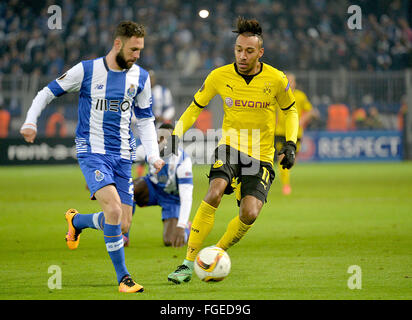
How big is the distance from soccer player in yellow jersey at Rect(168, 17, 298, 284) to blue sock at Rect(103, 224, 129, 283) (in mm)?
740

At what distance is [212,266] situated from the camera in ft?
18.9

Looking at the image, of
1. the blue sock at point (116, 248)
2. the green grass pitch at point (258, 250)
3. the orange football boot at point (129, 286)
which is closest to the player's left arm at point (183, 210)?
the green grass pitch at point (258, 250)

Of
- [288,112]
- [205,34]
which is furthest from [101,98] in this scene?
[205,34]

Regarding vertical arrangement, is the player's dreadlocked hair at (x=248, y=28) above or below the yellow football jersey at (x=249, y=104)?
above

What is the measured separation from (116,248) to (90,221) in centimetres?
94

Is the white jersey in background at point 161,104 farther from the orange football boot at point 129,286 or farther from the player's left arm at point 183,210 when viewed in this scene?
the orange football boot at point 129,286

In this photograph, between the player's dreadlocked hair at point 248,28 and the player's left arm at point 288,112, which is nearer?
the player's dreadlocked hair at point 248,28

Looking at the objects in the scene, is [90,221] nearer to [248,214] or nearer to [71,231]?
[71,231]

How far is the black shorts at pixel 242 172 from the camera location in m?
6.33

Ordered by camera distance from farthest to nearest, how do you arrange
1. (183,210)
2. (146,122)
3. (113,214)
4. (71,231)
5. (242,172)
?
(183,210), (71,231), (242,172), (146,122), (113,214)
